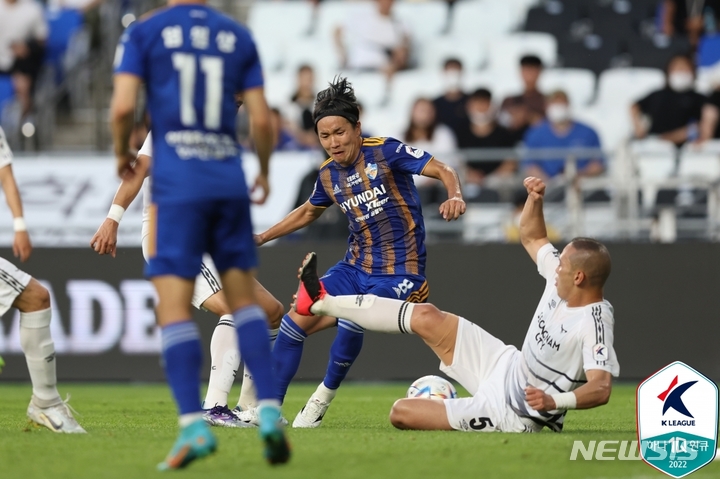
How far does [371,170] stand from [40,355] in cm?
244

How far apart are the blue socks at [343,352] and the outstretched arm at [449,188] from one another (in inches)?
45.3

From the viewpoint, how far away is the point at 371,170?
304 inches

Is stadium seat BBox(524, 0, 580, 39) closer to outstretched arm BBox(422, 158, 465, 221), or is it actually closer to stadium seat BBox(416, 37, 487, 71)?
stadium seat BBox(416, 37, 487, 71)

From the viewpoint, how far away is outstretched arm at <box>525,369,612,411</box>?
6156 millimetres

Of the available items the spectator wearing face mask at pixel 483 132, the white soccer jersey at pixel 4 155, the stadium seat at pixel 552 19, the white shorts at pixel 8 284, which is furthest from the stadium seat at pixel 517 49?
the white shorts at pixel 8 284

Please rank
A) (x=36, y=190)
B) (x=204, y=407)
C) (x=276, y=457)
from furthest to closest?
(x=36, y=190), (x=204, y=407), (x=276, y=457)

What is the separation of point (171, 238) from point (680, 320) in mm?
7894

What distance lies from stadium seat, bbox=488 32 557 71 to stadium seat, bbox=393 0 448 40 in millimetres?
1127

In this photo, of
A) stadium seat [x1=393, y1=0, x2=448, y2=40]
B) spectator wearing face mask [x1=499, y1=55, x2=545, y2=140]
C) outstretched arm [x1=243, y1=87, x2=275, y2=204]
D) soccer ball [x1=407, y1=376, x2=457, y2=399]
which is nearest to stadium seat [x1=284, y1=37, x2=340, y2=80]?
stadium seat [x1=393, y1=0, x2=448, y2=40]

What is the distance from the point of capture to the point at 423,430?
6941mm

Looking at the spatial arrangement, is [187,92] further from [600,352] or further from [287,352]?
[287,352]

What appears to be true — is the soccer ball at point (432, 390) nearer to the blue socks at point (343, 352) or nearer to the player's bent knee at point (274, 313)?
the blue socks at point (343, 352)

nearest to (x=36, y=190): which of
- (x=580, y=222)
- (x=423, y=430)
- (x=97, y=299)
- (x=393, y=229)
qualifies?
(x=97, y=299)

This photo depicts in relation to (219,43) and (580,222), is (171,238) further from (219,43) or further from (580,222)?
(580,222)
